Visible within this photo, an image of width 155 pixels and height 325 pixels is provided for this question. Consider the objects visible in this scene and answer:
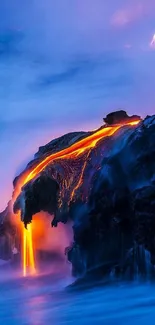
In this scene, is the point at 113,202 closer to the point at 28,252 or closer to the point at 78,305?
the point at 78,305

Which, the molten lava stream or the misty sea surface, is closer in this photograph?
the misty sea surface

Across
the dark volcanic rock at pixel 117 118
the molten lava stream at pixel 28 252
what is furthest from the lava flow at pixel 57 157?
the dark volcanic rock at pixel 117 118

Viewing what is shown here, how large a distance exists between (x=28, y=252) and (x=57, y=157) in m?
3.41

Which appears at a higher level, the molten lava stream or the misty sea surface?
the molten lava stream

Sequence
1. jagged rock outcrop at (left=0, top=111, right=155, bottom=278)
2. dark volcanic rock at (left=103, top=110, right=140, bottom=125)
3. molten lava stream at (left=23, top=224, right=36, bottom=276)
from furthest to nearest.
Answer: molten lava stream at (left=23, top=224, right=36, bottom=276) < dark volcanic rock at (left=103, top=110, right=140, bottom=125) < jagged rock outcrop at (left=0, top=111, right=155, bottom=278)

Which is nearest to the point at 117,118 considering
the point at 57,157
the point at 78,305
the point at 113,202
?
the point at 57,157

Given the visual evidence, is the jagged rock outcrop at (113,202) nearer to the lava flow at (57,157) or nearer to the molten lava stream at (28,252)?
the lava flow at (57,157)

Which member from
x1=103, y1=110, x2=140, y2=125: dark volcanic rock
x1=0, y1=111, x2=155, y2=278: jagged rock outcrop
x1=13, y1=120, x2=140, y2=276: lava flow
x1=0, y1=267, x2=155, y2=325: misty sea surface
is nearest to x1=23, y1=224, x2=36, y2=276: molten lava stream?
A: x1=13, y1=120, x2=140, y2=276: lava flow

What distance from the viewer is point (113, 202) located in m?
10.4

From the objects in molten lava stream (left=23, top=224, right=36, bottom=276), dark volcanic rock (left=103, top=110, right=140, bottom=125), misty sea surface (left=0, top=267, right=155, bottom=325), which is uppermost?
dark volcanic rock (left=103, top=110, right=140, bottom=125)

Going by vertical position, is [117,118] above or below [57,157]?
above

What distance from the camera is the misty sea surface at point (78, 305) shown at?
6980 millimetres

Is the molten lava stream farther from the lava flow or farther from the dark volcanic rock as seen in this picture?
the dark volcanic rock

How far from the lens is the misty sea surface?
6.98 m
